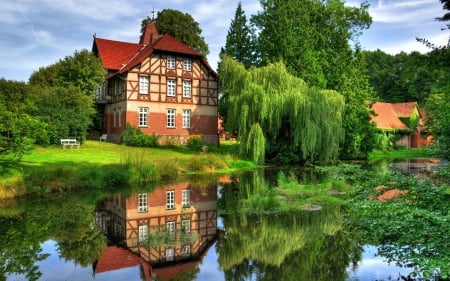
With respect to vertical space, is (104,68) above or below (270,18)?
below

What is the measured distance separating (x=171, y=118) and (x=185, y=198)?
19.3 metres

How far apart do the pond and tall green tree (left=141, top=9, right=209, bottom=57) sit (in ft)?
104

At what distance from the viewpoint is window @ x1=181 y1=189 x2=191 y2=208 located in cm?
1369

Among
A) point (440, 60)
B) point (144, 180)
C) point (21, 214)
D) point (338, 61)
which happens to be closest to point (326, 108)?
point (338, 61)

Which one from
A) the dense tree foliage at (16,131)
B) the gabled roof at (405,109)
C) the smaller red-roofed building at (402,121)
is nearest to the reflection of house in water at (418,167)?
the dense tree foliage at (16,131)

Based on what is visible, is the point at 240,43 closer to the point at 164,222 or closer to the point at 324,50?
the point at 324,50

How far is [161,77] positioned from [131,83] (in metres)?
2.53

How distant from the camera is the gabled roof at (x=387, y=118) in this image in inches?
1809

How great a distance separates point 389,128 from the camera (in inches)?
1805

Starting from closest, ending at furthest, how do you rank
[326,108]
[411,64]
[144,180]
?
1. [411,64]
2. [144,180]
3. [326,108]

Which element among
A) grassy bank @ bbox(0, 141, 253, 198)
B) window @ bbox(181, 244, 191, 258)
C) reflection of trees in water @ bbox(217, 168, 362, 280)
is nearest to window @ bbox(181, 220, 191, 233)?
reflection of trees in water @ bbox(217, 168, 362, 280)

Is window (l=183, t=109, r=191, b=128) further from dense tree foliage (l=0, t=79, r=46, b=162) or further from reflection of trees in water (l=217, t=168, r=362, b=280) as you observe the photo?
reflection of trees in water (l=217, t=168, r=362, b=280)

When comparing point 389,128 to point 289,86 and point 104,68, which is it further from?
point 104,68

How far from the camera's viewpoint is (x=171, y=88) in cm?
3353
